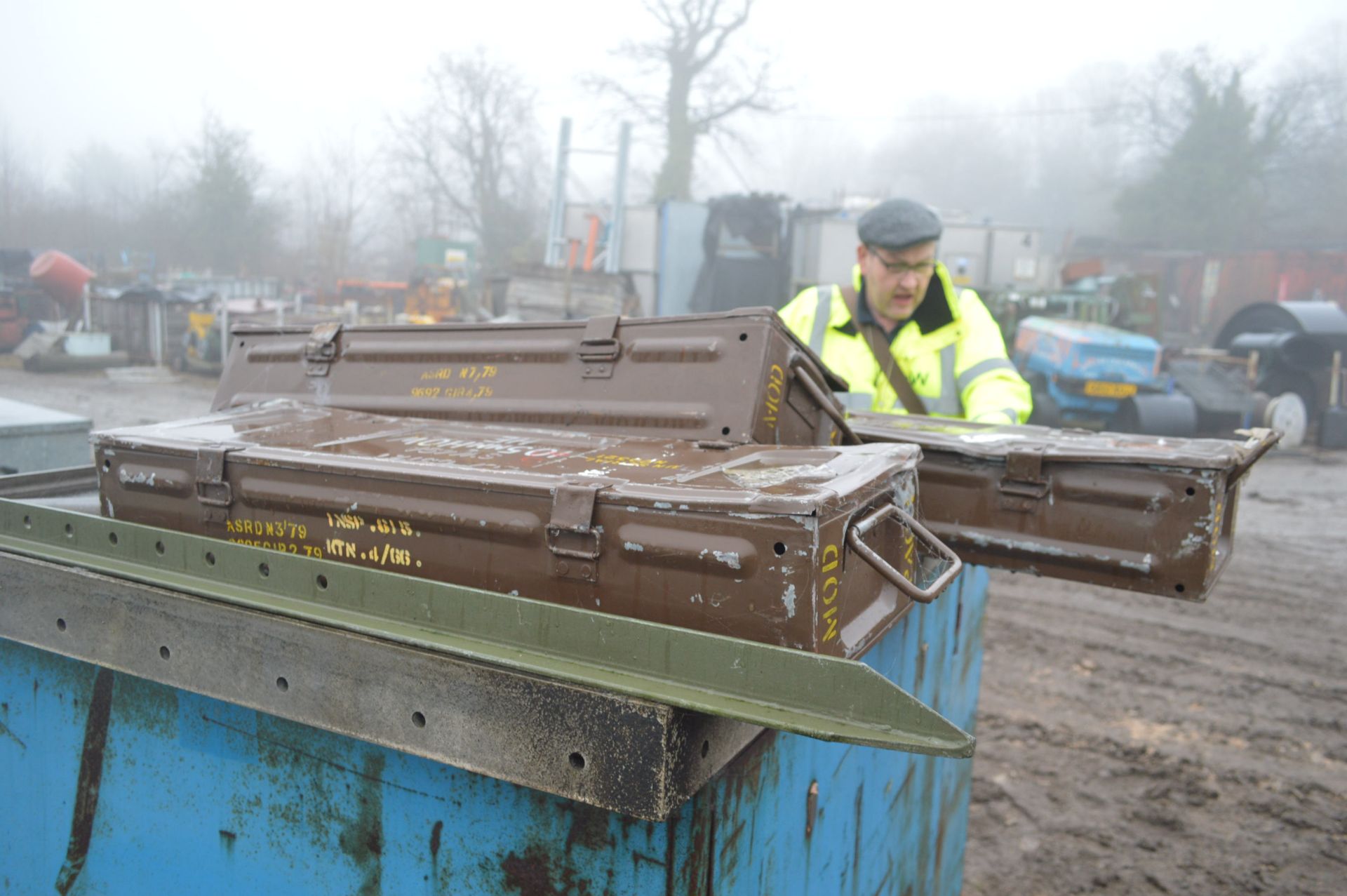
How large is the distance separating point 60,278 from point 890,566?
22203 mm

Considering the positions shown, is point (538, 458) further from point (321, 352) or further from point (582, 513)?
point (321, 352)

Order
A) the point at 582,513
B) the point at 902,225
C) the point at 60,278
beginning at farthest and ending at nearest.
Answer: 1. the point at 60,278
2. the point at 902,225
3. the point at 582,513

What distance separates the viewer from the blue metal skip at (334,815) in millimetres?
1463

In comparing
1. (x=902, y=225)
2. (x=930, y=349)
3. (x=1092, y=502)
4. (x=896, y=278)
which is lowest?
(x=1092, y=502)

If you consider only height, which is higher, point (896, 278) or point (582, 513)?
point (896, 278)

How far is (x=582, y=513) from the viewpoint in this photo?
1.55 m

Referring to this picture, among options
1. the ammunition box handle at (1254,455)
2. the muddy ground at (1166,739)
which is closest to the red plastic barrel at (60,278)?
the muddy ground at (1166,739)

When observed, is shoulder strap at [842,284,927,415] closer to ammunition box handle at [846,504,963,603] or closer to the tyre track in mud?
ammunition box handle at [846,504,963,603]

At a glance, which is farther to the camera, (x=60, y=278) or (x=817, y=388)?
(x=60, y=278)

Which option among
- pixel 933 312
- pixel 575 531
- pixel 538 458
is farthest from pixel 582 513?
pixel 933 312

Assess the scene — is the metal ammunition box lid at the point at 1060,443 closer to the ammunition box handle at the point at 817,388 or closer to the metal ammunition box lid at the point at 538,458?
the ammunition box handle at the point at 817,388

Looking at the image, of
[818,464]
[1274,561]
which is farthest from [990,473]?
[1274,561]

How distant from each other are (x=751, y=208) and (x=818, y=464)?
17320mm

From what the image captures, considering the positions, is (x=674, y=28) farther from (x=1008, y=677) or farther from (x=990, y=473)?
(x=990, y=473)
